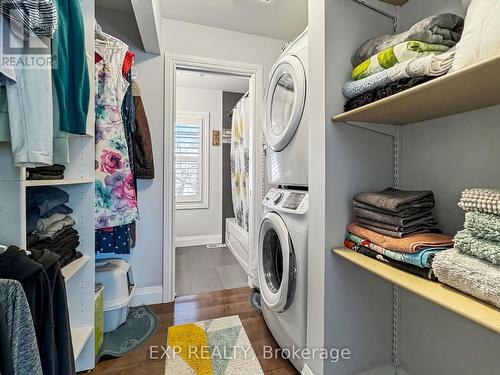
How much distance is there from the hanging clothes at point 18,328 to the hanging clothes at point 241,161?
2.22 meters

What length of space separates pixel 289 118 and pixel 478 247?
1.02 metres

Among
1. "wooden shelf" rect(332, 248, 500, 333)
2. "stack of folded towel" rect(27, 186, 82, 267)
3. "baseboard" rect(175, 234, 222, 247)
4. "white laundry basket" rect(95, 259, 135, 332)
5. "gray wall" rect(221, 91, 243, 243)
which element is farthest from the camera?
"gray wall" rect(221, 91, 243, 243)

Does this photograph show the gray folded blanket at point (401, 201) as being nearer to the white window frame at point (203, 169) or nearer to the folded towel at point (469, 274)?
the folded towel at point (469, 274)

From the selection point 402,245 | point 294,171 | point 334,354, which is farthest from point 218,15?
point 334,354

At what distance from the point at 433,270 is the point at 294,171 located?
814mm

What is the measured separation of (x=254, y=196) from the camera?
234cm

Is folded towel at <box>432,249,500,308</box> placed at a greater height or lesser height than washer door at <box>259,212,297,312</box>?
greater

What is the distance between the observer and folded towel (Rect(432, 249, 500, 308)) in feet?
1.91

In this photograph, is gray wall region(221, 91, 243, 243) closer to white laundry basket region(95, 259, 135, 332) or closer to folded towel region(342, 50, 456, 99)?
white laundry basket region(95, 259, 135, 332)

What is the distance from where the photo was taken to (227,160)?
12.9 feet

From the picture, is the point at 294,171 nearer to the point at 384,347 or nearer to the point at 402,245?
the point at 402,245

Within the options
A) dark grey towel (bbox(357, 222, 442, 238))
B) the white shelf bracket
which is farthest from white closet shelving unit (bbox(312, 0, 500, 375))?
dark grey towel (bbox(357, 222, 442, 238))

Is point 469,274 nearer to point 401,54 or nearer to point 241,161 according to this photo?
point 401,54

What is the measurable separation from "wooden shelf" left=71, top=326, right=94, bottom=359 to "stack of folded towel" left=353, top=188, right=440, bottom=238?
139 cm
